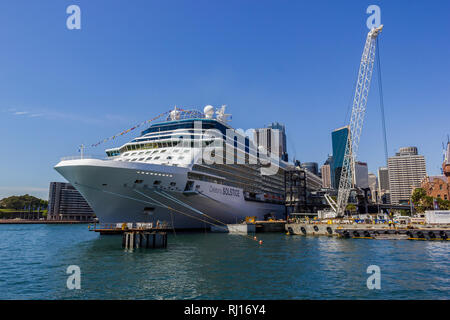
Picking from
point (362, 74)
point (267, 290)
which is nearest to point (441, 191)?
point (362, 74)

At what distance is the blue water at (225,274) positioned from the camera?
51.5ft

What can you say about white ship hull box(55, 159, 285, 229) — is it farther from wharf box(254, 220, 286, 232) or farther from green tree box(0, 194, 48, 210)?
green tree box(0, 194, 48, 210)

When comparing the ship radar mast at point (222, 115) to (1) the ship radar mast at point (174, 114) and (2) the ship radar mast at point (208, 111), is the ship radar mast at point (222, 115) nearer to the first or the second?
(2) the ship radar mast at point (208, 111)

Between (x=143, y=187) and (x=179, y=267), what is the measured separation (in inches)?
709

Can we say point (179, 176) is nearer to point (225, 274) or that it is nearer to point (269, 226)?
point (225, 274)

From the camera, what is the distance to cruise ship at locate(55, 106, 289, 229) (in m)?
36.5

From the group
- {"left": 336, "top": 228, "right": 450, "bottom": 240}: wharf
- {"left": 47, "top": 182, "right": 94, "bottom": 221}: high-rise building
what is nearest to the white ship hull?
{"left": 336, "top": 228, "right": 450, "bottom": 240}: wharf

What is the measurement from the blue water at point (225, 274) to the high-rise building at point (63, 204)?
5480 inches

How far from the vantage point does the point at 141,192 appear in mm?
38406

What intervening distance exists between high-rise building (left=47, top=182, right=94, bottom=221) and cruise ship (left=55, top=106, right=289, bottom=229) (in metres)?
118

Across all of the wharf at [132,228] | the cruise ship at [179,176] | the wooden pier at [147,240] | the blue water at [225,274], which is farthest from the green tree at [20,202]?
the blue water at [225,274]
